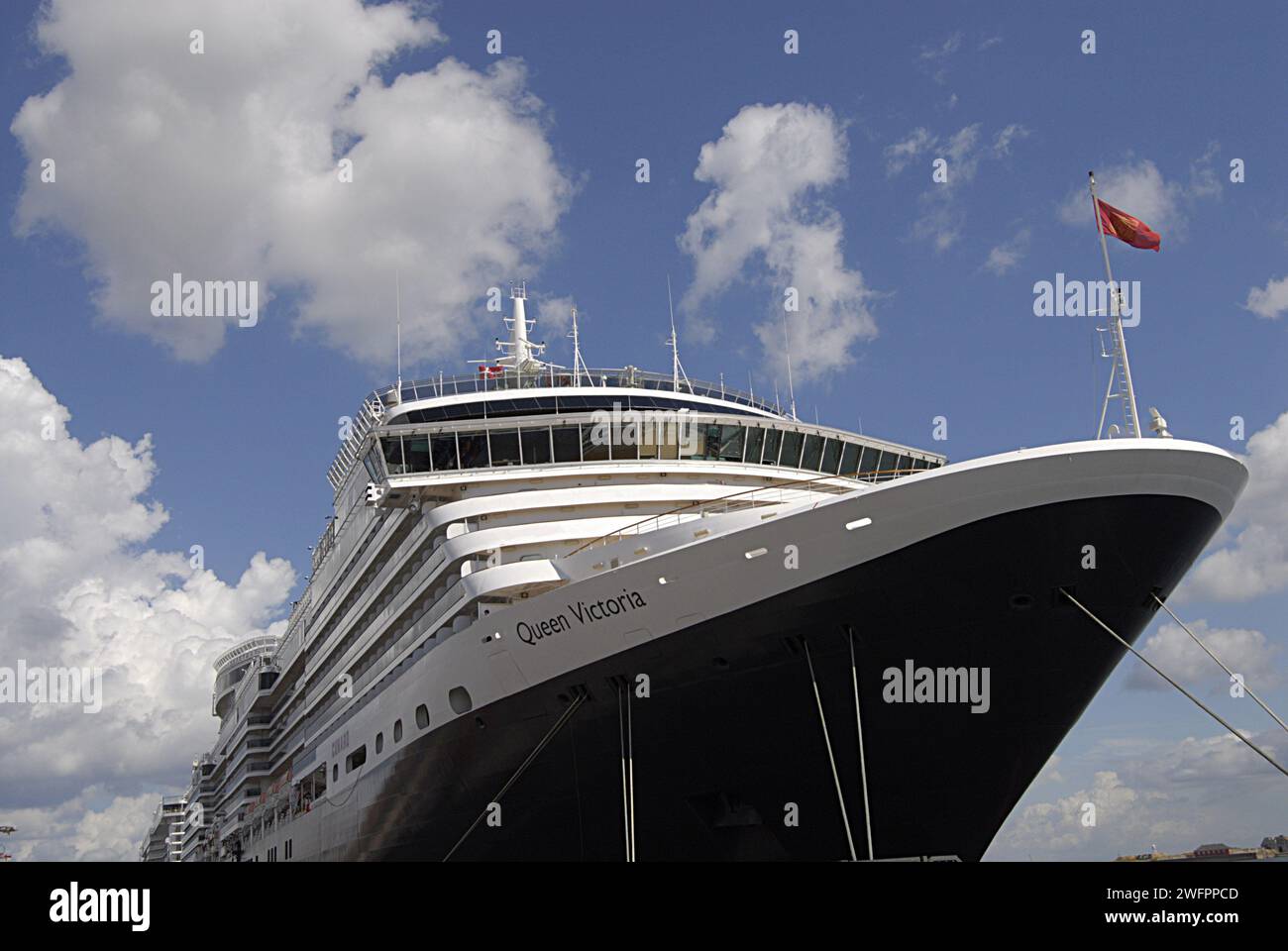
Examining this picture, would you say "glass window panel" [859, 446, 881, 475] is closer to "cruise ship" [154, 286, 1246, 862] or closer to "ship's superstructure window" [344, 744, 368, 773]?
"cruise ship" [154, 286, 1246, 862]

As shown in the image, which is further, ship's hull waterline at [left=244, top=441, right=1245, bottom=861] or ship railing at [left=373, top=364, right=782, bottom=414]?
ship railing at [left=373, top=364, right=782, bottom=414]

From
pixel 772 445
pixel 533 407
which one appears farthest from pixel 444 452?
pixel 772 445

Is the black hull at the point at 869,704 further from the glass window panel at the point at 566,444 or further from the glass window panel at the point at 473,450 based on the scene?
the glass window panel at the point at 473,450

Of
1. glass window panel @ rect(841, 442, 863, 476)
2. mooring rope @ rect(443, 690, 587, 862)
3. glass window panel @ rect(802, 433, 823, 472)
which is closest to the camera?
mooring rope @ rect(443, 690, 587, 862)

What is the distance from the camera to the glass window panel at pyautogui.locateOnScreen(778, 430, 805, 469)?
2412 centimetres

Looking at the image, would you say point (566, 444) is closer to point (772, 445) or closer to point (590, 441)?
point (590, 441)

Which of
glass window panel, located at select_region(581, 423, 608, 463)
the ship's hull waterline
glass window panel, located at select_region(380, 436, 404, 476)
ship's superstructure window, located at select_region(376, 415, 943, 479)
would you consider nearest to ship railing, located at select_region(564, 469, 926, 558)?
ship's superstructure window, located at select_region(376, 415, 943, 479)

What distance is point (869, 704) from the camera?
54.2ft

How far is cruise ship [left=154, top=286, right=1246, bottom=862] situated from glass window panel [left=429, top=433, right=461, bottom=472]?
0.05 m

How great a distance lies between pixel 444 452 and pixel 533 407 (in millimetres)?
2840

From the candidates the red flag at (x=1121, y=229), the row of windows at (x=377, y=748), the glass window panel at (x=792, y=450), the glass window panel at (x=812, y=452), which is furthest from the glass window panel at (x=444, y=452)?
the red flag at (x=1121, y=229)

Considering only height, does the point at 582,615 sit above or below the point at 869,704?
above

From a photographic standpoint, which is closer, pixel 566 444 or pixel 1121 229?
pixel 1121 229
